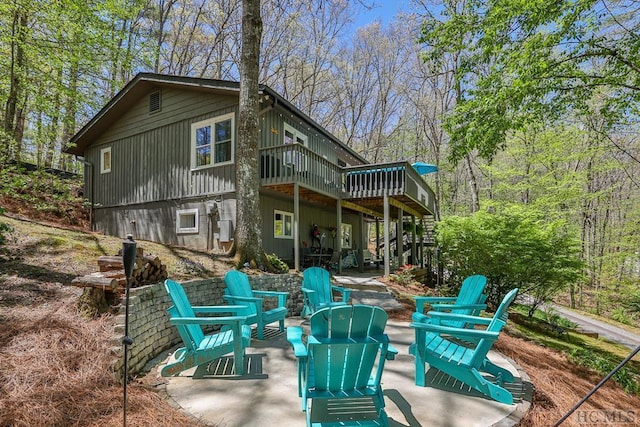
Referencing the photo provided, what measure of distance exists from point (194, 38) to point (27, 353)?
20202 mm

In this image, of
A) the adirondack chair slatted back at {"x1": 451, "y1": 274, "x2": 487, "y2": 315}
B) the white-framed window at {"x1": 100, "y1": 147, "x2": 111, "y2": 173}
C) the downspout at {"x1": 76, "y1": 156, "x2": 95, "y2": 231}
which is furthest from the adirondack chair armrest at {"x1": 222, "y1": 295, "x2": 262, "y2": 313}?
the downspout at {"x1": 76, "y1": 156, "x2": 95, "y2": 231}

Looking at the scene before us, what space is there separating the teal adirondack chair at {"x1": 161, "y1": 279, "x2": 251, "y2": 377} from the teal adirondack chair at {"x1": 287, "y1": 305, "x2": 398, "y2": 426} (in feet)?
3.70

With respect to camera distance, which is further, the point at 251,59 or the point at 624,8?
the point at 251,59

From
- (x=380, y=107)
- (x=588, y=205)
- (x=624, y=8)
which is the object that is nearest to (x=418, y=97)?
(x=380, y=107)

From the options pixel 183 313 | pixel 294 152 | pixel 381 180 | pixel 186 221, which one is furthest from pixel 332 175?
pixel 183 313

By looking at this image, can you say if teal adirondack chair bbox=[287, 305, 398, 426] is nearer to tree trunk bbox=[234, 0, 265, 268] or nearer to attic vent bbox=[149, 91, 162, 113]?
tree trunk bbox=[234, 0, 265, 268]

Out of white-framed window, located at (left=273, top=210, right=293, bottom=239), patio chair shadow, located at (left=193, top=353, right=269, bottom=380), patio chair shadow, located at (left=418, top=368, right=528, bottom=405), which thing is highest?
white-framed window, located at (left=273, top=210, right=293, bottom=239)

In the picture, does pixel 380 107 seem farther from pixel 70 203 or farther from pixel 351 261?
pixel 70 203

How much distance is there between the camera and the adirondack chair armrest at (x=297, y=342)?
2.45m

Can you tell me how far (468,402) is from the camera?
2.83 m

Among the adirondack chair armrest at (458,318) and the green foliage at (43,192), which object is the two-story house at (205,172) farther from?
the adirondack chair armrest at (458,318)

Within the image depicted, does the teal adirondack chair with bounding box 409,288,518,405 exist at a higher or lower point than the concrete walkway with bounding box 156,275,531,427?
higher

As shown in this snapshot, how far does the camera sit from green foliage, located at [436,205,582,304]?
8047mm

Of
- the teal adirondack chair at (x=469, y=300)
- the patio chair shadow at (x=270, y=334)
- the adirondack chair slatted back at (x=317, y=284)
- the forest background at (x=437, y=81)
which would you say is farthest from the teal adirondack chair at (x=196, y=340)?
the forest background at (x=437, y=81)
